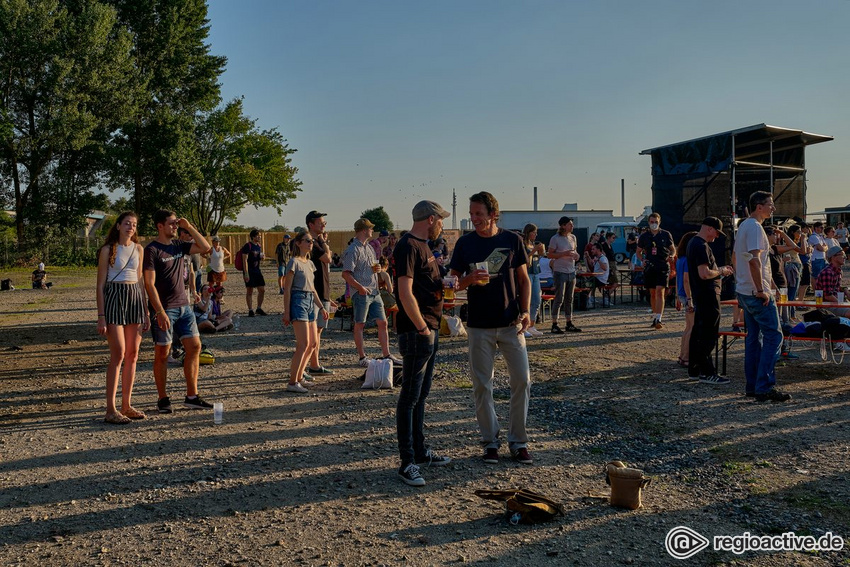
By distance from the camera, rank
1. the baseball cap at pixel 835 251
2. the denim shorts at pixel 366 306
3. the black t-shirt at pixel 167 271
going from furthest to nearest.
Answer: the baseball cap at pixel 835 251
the denim shorts at pixel 366 306
the black t-shirt at pixel 167 271

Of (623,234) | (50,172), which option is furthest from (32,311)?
(623,234)

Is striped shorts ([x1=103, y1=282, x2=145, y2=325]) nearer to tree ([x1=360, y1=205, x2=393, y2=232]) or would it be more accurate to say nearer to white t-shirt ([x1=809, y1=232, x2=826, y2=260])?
white t-shirt ([x1=809, y1=232, x2=826, y2=260])

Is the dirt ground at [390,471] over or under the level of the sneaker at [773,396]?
under

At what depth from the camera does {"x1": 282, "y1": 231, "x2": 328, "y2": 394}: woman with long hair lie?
7453mm

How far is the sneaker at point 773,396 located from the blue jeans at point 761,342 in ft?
0.11

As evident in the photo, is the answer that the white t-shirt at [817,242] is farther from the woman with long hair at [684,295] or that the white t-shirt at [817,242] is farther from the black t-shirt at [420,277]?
the black t-shirt at [420,277]

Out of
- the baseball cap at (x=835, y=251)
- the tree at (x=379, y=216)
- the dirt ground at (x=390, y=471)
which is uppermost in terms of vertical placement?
the tree at (x=379, y=216)

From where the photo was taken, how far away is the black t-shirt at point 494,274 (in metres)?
5.07

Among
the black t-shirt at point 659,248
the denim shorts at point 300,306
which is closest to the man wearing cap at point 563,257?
the black t-shirt at point 659,248

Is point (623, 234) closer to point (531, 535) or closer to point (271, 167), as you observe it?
point (271, 167)

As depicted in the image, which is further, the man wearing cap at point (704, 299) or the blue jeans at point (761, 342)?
the man wearing cap at point (704, 299)

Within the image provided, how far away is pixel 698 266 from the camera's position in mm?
7629

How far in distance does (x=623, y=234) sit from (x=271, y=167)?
89.0ft

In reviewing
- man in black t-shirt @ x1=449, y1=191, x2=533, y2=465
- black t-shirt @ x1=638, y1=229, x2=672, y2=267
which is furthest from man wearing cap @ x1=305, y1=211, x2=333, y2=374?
black t-shirt @ x1=638, y1=229, x2=672, y2=267
